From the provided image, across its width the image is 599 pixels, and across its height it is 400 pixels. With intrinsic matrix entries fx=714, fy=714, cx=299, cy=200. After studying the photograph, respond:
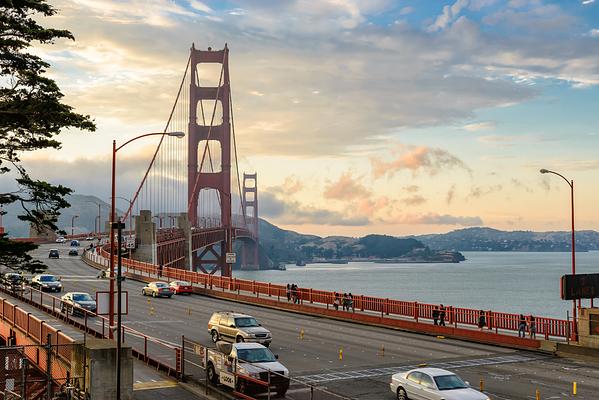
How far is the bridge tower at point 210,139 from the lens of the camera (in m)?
142

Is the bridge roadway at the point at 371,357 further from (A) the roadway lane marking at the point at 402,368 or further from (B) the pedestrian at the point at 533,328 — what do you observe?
(B) the pedestrian at the point at 533,328

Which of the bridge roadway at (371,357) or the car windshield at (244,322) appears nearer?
the bridge roadway at (371,357)

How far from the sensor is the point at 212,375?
2495cm

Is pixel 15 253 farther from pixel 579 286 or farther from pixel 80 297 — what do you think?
pixel 579 286

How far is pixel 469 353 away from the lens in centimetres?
3319

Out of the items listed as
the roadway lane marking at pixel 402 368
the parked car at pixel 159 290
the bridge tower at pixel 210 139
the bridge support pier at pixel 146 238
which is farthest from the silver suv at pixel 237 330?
the bridge tower at pixel 210 139

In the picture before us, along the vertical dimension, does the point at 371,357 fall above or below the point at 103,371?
below

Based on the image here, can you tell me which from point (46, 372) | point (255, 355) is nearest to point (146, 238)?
point (46, 372)

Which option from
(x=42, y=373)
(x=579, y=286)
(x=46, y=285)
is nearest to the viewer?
(x=42, y=373)

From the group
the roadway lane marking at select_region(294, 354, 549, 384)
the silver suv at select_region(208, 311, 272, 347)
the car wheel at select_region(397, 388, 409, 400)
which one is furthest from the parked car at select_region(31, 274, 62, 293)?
the car wheel at select_region(397, 388, 409, 400)

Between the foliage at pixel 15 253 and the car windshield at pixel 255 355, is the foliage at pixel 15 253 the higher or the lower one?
the higher one

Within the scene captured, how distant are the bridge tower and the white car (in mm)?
113500

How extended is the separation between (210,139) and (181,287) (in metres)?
93.3

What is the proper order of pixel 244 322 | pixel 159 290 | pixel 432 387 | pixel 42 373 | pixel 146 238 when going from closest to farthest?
pixel 432 387 < pixel 42 373 < pixel 244 322 < pixel 159 290 < pixel 146 238
